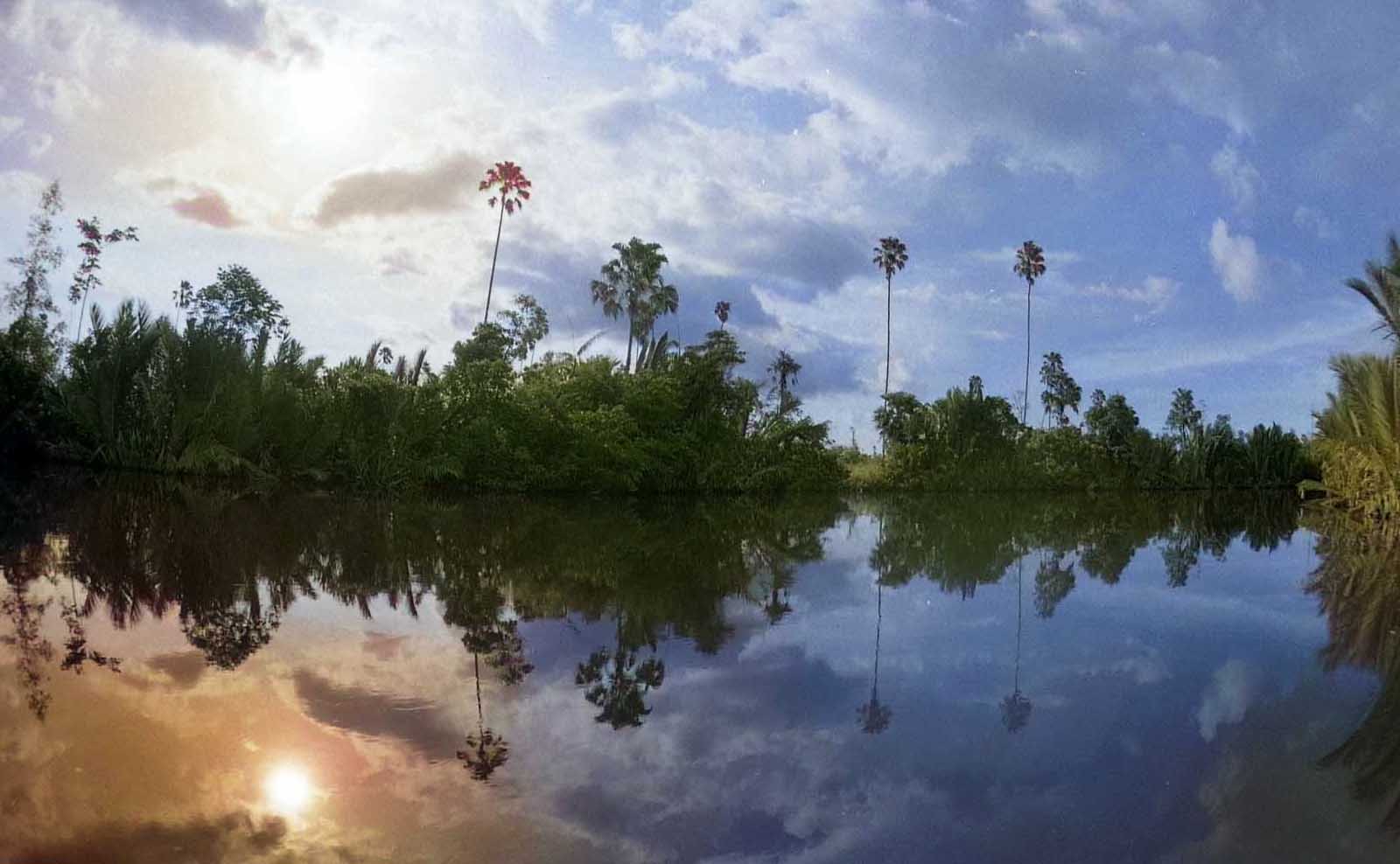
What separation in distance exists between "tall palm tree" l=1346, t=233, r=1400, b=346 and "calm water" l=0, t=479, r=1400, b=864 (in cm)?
1405

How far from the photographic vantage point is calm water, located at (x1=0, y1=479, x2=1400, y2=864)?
2701mm

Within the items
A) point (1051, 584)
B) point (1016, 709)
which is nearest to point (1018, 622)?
point (1051, 584)

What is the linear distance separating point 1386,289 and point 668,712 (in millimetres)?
22713

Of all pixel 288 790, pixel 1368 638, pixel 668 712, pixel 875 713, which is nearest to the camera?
pixel 288 790

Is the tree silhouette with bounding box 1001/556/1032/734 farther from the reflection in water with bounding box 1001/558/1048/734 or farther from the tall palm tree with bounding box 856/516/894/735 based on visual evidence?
the tall palm tree with bounding box 856/516/894/735

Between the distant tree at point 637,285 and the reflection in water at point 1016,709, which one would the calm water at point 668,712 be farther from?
the distant tree at point 637,285

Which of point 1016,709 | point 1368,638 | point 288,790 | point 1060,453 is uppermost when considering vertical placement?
point 1060,453

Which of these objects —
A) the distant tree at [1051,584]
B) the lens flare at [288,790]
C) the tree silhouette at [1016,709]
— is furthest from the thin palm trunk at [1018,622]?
the lens flare at [288,790]

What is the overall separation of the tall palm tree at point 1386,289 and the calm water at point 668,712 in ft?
46.1

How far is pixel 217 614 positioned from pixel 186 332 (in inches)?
672

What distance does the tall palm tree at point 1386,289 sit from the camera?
19.2m

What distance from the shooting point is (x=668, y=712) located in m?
3.95

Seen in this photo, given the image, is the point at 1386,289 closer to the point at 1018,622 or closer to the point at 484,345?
the point at 1018,622

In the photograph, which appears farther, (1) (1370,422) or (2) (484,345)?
(2) (484,345)
